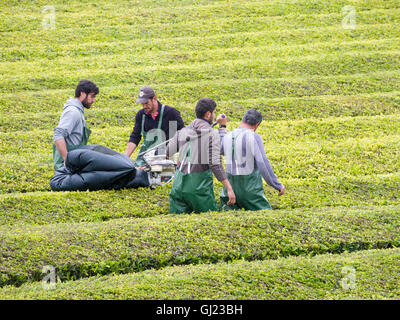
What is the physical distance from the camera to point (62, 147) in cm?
930

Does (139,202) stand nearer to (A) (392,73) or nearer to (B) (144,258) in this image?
(B) (144,258)

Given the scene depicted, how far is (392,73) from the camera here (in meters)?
17.6

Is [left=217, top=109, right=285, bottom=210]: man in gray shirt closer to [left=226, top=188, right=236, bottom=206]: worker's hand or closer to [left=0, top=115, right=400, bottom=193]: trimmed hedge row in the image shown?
[left=226, top=188, right=236, bottom=206]: worker's hand

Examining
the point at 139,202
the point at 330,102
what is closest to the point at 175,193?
the point at 139,202

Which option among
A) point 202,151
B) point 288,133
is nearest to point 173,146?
point 202,151

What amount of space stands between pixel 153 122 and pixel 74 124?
1.39 metres

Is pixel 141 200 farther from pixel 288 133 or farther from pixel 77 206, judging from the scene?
pixel 288 133

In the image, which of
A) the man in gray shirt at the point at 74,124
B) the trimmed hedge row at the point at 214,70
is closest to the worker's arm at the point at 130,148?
the man in gray shirt at the point at 74,124

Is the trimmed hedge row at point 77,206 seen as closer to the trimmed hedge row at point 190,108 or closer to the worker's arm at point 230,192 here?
the worker's arm at point 230,192

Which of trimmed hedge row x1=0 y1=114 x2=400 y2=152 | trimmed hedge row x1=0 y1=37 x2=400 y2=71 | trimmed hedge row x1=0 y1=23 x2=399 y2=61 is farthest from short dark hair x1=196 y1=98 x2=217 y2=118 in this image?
trimmed hedge row x1=0 y1=23 x2=399 y2=61

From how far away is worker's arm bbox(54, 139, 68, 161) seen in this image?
9281 millimetres

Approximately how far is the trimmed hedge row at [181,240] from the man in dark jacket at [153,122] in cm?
192

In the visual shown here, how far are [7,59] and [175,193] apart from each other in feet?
40.8
